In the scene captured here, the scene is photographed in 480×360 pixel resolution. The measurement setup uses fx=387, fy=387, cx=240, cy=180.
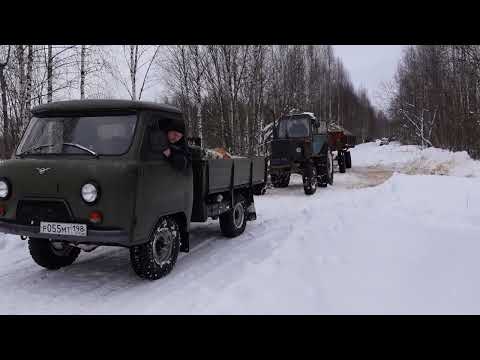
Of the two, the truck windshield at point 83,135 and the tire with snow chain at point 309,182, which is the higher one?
the truck windshield at point 83,135

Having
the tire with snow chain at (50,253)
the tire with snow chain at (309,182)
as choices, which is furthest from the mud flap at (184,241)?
the tire with snow chain at (309,182)

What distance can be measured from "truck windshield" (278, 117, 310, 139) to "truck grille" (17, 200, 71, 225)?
10031 mm

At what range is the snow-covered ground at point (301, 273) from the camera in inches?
139

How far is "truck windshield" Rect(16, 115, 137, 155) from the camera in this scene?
14.0 feet

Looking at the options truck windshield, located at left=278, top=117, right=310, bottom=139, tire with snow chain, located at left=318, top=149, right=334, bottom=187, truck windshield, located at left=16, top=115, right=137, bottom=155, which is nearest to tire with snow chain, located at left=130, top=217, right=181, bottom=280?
truck windshield, located at left=16, top=115, right=137, bottom=155

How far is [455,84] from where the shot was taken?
979 inches

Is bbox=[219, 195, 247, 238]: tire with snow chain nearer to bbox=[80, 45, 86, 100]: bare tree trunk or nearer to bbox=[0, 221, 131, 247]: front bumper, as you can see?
bbox=[0, 221, 131, 247]: front bumper

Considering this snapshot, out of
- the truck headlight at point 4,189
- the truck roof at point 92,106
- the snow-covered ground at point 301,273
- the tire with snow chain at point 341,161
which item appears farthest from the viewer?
the tire with snow chain at point 341,161

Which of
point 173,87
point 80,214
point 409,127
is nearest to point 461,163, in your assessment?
point 173,87

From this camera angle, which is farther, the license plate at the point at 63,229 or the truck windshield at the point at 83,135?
the truck windshield at the point at 83,135

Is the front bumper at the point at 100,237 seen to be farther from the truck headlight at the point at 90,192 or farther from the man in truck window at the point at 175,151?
the man in truck window at the point at 175,151

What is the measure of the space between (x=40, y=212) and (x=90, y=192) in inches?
27.0

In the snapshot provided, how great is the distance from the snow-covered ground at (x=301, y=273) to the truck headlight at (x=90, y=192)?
41.6 inches
